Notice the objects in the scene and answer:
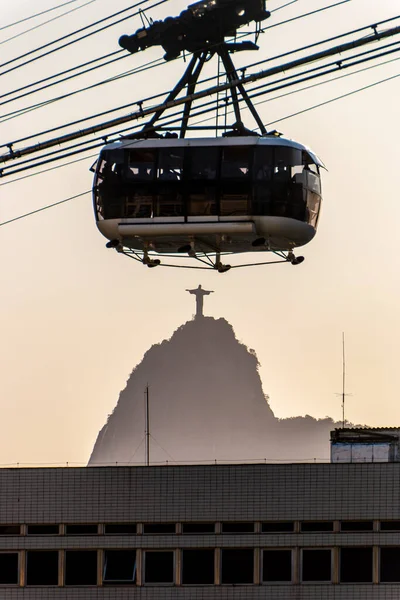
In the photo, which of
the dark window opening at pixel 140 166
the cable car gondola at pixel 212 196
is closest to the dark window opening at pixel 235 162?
the cable car gondola at pixel 212 196

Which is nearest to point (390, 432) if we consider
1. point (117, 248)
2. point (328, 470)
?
point (328, 470)

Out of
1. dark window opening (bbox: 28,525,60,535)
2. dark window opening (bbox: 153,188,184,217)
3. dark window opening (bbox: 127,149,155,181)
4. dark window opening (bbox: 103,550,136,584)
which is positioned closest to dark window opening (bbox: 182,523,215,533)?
dark window opening (bbox: 103,550,136,584)

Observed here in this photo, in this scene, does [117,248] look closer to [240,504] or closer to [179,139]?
[179,139]

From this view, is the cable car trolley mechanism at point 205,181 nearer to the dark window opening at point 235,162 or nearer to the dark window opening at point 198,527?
the dark window opening at point 235,162

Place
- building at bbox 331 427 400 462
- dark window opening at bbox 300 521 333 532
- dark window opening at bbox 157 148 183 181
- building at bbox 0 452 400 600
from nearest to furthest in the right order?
dark window opening at bbox 157 148 183 181 < building at bbox 0 452 400 600 < dark window opening at bbox 300 521 333 532 < building at bbox 331 427 400 462

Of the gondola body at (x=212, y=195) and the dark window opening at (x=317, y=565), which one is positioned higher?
the gondola body at (x=212, y=195)

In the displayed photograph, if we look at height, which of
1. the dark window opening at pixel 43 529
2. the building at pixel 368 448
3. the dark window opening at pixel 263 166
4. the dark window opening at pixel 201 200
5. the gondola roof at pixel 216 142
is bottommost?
the dark window opening at pixel 43 529

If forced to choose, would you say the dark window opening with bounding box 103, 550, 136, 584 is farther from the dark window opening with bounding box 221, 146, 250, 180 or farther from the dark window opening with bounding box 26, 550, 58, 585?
the dark window opening with bounding box 221, 146, 250, 180
